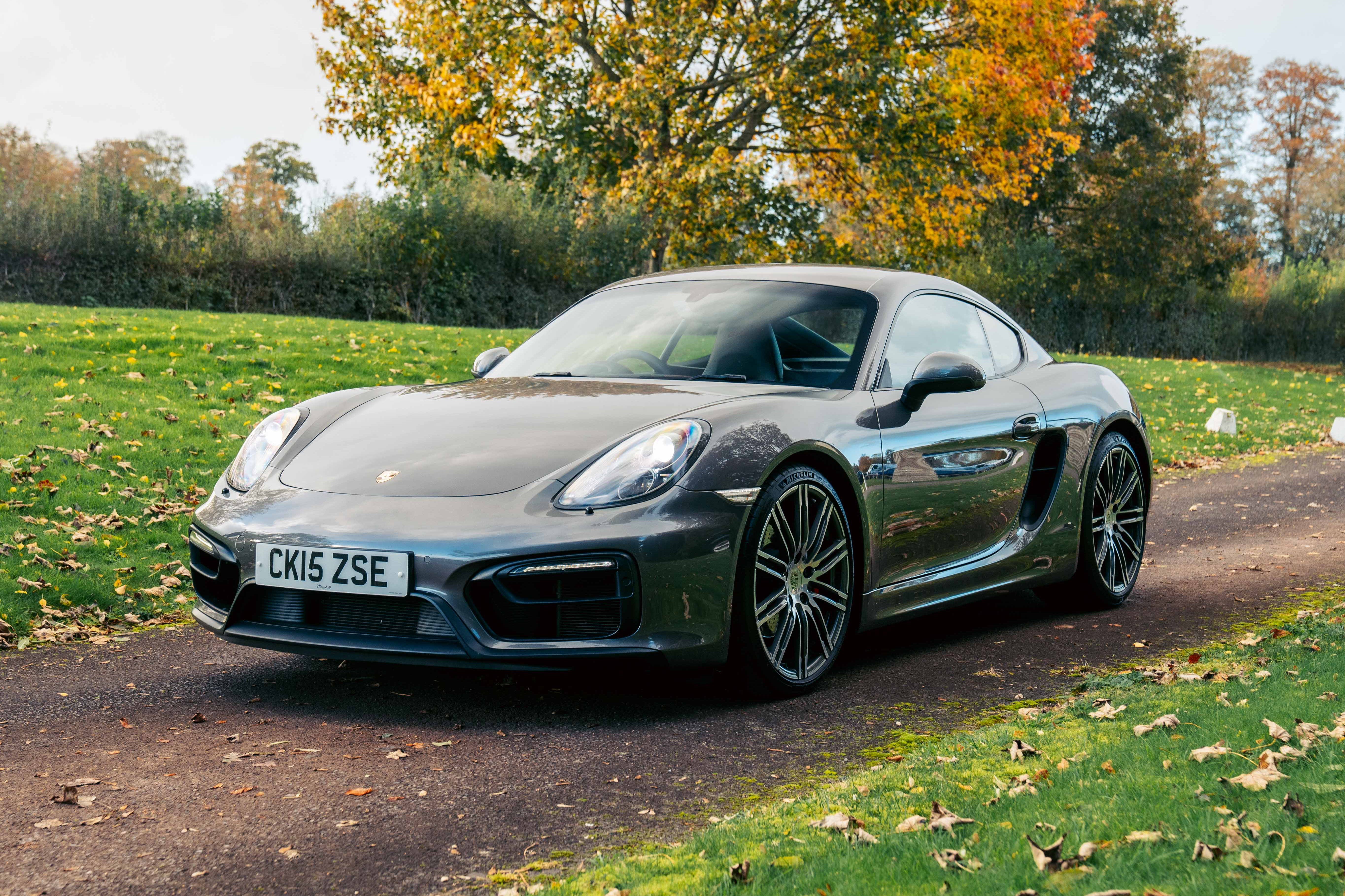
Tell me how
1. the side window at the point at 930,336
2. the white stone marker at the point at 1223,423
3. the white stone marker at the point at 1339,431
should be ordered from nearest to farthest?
the side window at the point at 930,336, the white stone marker at the point at 1223,423, the white stone marker at the point at 1339,431

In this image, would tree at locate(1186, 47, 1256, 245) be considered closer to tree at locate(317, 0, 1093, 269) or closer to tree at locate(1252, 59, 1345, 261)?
tree at locate(1252, 59, 1345, 261)

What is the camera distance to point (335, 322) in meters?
18.2

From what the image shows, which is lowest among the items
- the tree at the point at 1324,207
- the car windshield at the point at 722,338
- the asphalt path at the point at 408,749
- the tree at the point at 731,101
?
the asphalt path at the point at 408,749

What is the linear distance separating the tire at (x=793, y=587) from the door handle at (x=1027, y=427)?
131cm

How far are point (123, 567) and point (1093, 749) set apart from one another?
5026mm

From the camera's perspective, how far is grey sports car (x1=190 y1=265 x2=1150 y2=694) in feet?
13.3

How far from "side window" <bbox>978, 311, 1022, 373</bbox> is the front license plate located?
3160 millimetres

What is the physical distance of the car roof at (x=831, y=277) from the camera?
5617 millimetres

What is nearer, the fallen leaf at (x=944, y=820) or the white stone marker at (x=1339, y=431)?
the fallen leaf at (x=944, y=820)

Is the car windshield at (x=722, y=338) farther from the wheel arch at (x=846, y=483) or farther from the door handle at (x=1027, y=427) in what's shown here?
the door handle at (x=1027, y=427)

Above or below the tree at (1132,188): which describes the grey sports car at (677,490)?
below

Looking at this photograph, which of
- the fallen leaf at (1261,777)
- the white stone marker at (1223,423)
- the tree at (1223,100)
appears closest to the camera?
the fallen leaf at (1261,777)

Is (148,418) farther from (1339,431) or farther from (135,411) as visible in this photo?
(1339,431)

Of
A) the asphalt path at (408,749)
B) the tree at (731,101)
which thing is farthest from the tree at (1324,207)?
the asphalt path at (408,749)
